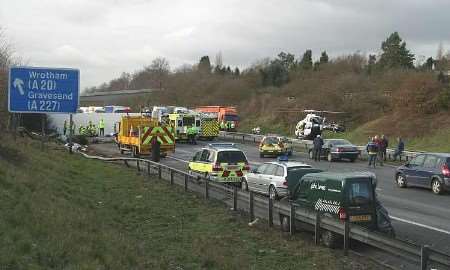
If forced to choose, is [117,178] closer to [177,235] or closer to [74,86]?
[74,86]

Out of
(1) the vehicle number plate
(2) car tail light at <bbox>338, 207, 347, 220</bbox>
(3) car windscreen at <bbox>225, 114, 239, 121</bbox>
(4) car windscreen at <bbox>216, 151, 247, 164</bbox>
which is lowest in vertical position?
(1) the vehicle number plate

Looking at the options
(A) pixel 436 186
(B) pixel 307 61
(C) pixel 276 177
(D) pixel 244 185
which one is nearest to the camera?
(C) pixel 276 177

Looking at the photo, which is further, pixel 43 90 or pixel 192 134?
pixel 192 134

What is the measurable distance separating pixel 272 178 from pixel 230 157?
3856 millimetres

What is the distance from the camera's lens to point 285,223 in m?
13.6

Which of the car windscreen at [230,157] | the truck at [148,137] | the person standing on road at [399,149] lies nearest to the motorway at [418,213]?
the car windscreen at [230,157]

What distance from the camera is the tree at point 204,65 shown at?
444ft

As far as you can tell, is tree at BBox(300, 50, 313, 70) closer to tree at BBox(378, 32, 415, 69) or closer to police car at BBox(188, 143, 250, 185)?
tree at BBox(378, 32, 415, 69)

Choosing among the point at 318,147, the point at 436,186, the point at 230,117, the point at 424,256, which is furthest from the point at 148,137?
the point at 230,117

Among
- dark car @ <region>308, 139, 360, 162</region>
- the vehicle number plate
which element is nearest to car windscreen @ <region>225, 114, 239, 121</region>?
dark car @ <region>308, 139, 360, 162</region>

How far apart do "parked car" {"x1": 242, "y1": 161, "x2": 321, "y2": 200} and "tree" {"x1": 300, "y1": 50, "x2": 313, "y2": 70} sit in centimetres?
8375

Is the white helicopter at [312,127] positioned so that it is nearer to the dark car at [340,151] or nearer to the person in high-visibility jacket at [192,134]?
the person in high-visibility jacket at [192,134]

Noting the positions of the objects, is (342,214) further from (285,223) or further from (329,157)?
(329,157)

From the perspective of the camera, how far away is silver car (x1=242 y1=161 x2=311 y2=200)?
19219 millimetres
